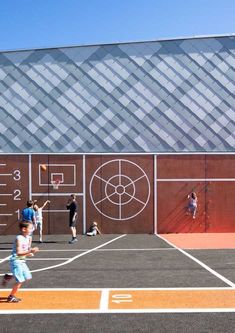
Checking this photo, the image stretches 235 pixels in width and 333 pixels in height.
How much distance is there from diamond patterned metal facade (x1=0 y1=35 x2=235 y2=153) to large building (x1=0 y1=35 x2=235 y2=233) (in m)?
0.05

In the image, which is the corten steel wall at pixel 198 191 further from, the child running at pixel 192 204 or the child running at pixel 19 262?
the child running at pixel 19 262

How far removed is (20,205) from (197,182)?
27.7 ft

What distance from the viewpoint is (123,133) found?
25594 millimetres

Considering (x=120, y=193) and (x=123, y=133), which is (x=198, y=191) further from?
(x=123, y=133)

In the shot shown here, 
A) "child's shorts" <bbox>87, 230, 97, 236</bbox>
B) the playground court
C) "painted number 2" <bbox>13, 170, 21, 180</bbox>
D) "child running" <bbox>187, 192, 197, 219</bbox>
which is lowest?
"child's shorts" <bbox>87, 230, 97, 236</bbox>

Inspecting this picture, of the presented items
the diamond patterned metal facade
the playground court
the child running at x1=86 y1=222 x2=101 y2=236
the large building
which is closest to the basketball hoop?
the large building

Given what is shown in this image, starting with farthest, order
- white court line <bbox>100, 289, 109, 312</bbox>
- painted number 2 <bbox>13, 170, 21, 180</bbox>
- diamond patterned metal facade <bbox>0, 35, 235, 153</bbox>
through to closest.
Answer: diamond patterned metal facade <bbox>0, 35, 235, 153</bbox> → painted number 2 <bbox>13, 170, 21, 180</bbox> → white court line <bbox>100, 289, 109, 312</bbox>

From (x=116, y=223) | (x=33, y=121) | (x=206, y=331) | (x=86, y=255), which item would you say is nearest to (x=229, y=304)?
(x=206, y=331)

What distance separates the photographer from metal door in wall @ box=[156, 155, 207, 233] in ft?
79.5

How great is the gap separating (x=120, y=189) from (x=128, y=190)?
38 cm

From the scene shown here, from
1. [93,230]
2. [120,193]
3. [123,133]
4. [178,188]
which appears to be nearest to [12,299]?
[93,230]

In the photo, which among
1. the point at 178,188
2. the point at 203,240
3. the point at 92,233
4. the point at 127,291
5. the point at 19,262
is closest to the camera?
the point at 19,262

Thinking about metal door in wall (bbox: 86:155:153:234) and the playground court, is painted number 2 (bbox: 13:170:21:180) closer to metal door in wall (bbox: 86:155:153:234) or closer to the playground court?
metal door in wall (bbox: 86:155:153:234)

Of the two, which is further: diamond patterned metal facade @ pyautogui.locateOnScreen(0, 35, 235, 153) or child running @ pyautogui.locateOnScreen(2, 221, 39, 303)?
diamond patterned metal facade @ pyautogui.locateOnScreen(0, 35, 235, 153)
